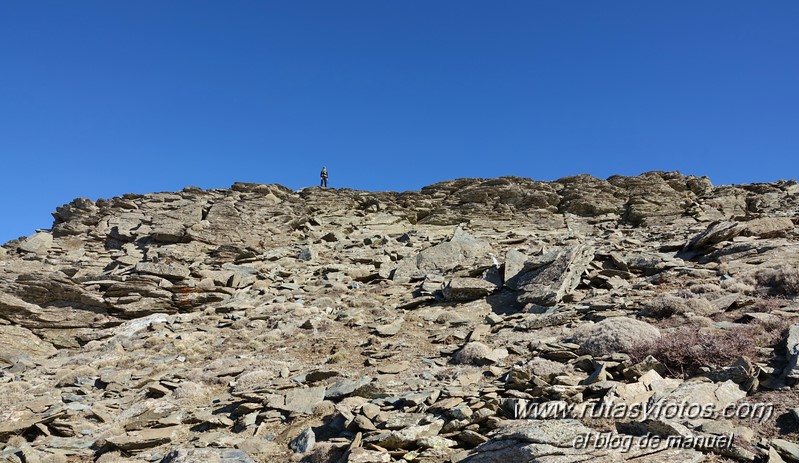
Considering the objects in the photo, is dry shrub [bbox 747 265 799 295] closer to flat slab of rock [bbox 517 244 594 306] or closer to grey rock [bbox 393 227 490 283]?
flat slab of rock [bbox 517 244 594 306]

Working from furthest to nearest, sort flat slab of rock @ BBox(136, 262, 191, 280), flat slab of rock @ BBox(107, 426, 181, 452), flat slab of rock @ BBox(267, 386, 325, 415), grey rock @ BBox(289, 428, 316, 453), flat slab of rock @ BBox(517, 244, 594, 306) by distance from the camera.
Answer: flat slab of rock @ BBox(136, 262, 191, 280), flat slab of rock @ BBox(517, 244, 594, 306), flat slab of rock @ BBox(267, 386, 325, 415), flat slab of rock @ BBox(107, 426, 181, 452), grey rock @ BBox(289, 428, 316, 453)

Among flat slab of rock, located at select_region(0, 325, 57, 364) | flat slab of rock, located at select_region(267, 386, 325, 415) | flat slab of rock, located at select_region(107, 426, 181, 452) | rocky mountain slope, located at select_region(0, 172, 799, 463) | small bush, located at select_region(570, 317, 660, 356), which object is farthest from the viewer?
flat slab of rock, located at select_region(0, 325, 57, 364)

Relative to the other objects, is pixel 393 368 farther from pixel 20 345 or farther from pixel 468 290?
pixel 20 345

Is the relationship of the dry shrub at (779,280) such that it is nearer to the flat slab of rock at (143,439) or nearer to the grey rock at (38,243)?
the flat slab of rock at (143,439)

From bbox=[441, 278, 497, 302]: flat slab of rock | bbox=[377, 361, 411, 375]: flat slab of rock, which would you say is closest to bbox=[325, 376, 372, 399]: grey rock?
bbox=[377, 361, 411, 375]: flat slab of rock

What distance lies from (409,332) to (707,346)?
9.81 metres

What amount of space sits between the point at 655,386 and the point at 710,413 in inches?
51.6

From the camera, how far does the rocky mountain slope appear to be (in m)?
7.88

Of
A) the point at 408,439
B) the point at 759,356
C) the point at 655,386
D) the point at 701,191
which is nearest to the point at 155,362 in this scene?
the point at 408,439

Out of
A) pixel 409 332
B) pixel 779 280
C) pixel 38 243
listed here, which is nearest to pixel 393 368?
pixel 409 332

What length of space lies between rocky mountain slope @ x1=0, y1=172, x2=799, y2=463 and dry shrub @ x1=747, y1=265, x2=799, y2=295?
123mm

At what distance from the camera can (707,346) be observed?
31.9 ft

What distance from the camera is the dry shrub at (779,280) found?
43.5 feet

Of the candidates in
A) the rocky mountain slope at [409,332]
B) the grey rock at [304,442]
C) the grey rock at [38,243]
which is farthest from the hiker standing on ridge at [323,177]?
the grey rock at [304,442]
